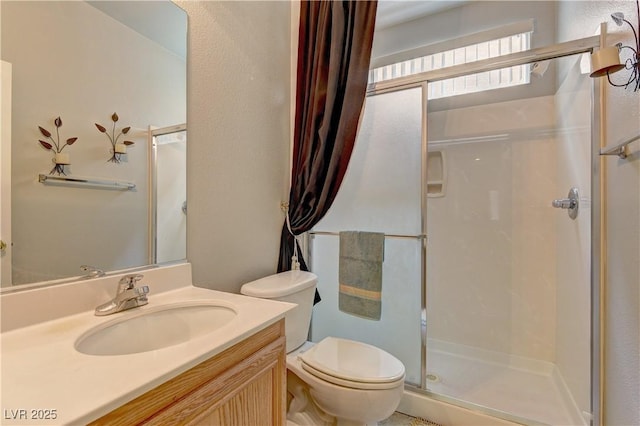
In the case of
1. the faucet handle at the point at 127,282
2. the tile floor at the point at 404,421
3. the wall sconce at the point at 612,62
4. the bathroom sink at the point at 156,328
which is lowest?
the tile floor at the point at 404,421

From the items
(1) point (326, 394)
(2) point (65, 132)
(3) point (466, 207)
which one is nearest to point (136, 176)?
(2) point (65, 132)

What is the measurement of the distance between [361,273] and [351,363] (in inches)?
19.2

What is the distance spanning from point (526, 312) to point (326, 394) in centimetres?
165

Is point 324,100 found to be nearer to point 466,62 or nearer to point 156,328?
point 466,62

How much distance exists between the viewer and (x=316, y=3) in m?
A: 1.78

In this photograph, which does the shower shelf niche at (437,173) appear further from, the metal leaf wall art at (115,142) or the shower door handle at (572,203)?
the metal leaf wall art at (115,142)

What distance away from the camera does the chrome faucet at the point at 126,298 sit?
2.77 feet

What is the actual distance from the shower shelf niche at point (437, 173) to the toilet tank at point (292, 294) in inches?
51.3

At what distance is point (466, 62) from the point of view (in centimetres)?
215

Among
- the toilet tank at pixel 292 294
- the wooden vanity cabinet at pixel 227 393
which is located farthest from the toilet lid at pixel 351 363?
the wooden vanity cabinet at pixel 227 393

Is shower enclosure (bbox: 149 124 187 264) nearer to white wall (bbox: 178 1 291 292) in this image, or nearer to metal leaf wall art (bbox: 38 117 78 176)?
white wall (bbox: 178 1 291 292)

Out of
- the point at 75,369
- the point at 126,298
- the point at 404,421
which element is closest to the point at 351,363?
the point at 404,421

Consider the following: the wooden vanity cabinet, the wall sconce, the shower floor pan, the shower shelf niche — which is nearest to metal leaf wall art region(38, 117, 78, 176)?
the wooden vanity cabinet

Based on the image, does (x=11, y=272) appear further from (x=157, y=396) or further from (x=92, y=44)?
(x=92, y=44)
